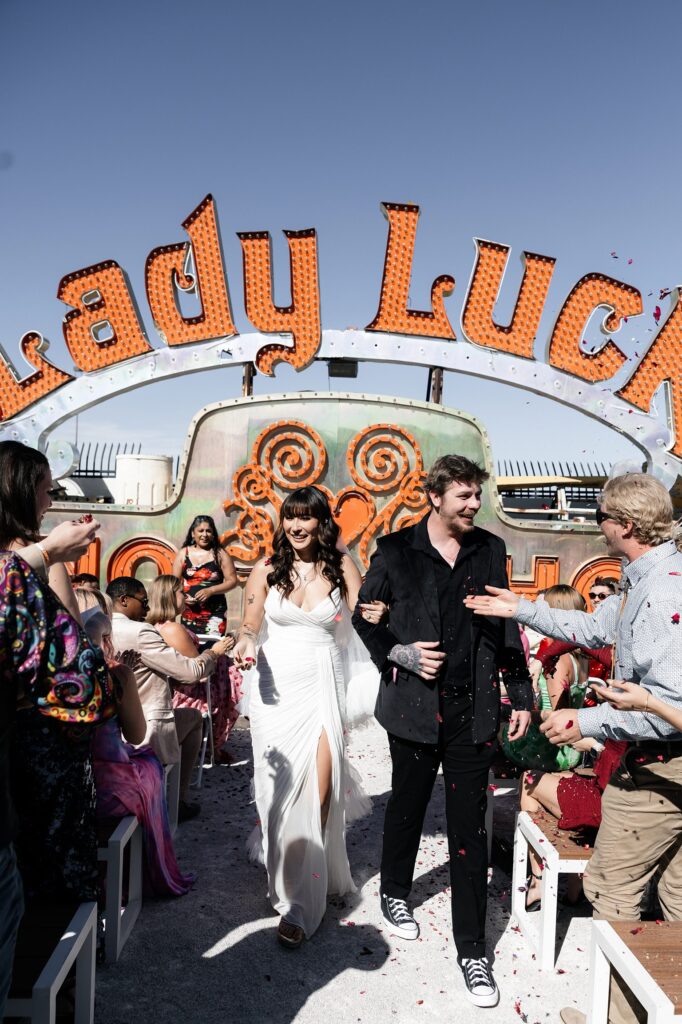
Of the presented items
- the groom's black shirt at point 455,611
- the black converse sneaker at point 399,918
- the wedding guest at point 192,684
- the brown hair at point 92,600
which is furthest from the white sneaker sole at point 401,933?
the brown hair at point 92,600

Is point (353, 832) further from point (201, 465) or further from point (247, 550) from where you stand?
point (201, 465)

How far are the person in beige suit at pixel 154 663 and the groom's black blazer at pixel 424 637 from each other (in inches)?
51.3

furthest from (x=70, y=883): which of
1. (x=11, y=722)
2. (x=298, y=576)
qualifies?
(x=298, y=576)

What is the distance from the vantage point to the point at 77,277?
406 inches

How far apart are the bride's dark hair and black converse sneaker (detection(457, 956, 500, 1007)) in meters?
1.77

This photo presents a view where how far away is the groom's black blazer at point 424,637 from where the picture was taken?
3271mm

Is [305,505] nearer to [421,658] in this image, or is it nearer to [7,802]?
[421,658]

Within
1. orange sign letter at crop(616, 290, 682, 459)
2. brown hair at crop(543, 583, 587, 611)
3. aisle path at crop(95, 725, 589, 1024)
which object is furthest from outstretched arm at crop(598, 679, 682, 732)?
orange sign letter at crop(616, 290, 682, 459)

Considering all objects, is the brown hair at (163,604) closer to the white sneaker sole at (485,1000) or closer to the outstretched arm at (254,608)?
the outstretched arm at (254,608)

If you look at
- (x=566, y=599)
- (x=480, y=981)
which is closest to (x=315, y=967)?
(x=480, y=981)

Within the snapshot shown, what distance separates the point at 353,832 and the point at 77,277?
8.49 meters

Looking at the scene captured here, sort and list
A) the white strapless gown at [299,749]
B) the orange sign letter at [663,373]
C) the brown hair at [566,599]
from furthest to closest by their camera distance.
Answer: the orange sign letter at [663,373] → the brown hair at [566,599] → the white strapless gown at [299,749]

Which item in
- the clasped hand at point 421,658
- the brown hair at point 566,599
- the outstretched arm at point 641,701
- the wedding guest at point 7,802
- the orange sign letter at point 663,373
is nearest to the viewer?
the wedding guest at point 7,802

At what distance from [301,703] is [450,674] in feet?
2.84
